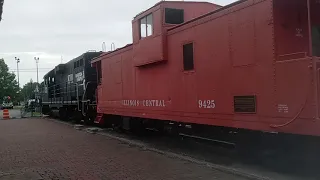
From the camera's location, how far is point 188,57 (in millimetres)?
9055

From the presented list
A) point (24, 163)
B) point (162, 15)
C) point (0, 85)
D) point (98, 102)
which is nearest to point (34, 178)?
point (24, 163)

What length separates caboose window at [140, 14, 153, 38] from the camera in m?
10.6

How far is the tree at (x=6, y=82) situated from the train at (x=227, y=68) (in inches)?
3583

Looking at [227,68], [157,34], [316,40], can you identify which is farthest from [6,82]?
[316,40]

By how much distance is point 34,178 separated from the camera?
713 centimetres

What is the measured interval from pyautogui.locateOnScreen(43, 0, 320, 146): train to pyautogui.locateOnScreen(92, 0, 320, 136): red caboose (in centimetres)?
2

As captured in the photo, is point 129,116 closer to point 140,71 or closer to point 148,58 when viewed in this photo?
point 140,71

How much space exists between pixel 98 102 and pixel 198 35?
868 cm

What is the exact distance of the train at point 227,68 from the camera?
6082mm

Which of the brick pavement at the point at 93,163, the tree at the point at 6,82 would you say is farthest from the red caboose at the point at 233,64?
the tree at the point at 6,82

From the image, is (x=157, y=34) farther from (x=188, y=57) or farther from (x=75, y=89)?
(x=75, y=89)

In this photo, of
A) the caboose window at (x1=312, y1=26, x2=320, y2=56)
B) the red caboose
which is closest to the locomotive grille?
the red caboose

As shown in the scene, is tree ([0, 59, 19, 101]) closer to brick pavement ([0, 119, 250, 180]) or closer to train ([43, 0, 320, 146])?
brick pavement ([0, 119, 250, 180])

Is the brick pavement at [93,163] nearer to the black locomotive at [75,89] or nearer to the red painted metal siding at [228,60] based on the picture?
the red painted metal siding at [228,60]
